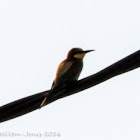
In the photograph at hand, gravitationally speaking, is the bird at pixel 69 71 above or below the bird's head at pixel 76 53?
below

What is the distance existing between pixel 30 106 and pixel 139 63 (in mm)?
842

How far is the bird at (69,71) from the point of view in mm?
3882

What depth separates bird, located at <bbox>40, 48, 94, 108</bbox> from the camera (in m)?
3.88

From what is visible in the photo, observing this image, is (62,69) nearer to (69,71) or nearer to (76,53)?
(69,71)

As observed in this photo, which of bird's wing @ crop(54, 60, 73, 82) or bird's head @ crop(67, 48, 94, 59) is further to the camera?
bird's head @ crop(67, 48, 94, 59)

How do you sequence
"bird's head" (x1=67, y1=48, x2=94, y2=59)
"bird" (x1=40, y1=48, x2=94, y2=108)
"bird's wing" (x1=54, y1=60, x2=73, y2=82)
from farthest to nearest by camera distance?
"bird's head" (x1=67, y1=48, x2=94, y2=59) < "bird's wing" (x1=54, y1=60, x2=73, y2=82) < "bird" (x1=40, y1=48, x2=94, y2=108)

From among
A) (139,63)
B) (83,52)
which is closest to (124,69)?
(139,63)

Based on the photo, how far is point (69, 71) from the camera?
437 cm

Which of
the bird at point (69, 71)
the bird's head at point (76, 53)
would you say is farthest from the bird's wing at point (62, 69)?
the bird's head at point (76, 53)

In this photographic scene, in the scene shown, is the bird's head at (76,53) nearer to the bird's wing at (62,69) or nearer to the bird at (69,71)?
the bird at (69,71)

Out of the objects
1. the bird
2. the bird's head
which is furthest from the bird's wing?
the bird's head

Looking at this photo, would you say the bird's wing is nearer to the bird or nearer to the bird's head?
the bird

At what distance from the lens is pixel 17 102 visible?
112 inches

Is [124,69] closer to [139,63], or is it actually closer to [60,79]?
[139,63]
